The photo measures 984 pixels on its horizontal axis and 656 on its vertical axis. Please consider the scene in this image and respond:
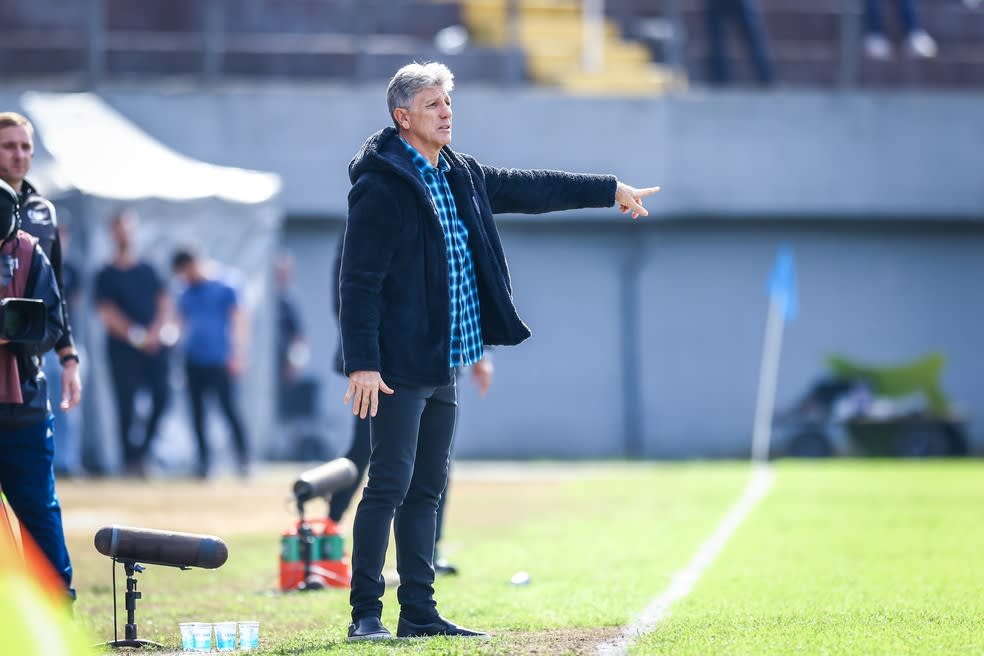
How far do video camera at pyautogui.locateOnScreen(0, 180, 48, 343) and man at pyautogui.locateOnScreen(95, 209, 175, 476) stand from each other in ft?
36.6

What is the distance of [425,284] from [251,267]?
12313 millimetres

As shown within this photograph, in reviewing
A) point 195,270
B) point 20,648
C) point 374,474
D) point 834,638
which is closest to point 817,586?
point 834,638

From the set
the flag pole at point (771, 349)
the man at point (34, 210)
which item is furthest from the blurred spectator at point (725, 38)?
the man at point (34, 210)

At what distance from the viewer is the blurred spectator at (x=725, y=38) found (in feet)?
83.1

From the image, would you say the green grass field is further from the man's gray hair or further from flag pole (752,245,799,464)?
flag pole (752,245,799,464)

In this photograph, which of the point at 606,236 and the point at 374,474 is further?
the point at 606,236

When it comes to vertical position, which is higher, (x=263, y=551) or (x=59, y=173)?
(x=59, y=173)

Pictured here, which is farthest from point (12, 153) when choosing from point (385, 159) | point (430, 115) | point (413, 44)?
point (413, 44)

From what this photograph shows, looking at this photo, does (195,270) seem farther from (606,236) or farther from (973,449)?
(973,449)

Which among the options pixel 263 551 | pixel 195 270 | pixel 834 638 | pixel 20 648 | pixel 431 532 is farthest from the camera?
pixel 195 270

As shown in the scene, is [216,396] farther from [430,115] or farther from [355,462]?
[430,115]

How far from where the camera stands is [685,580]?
8.95 m

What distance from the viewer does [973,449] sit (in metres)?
26.1

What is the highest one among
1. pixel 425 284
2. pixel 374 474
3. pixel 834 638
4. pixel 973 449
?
pixel 425 284
